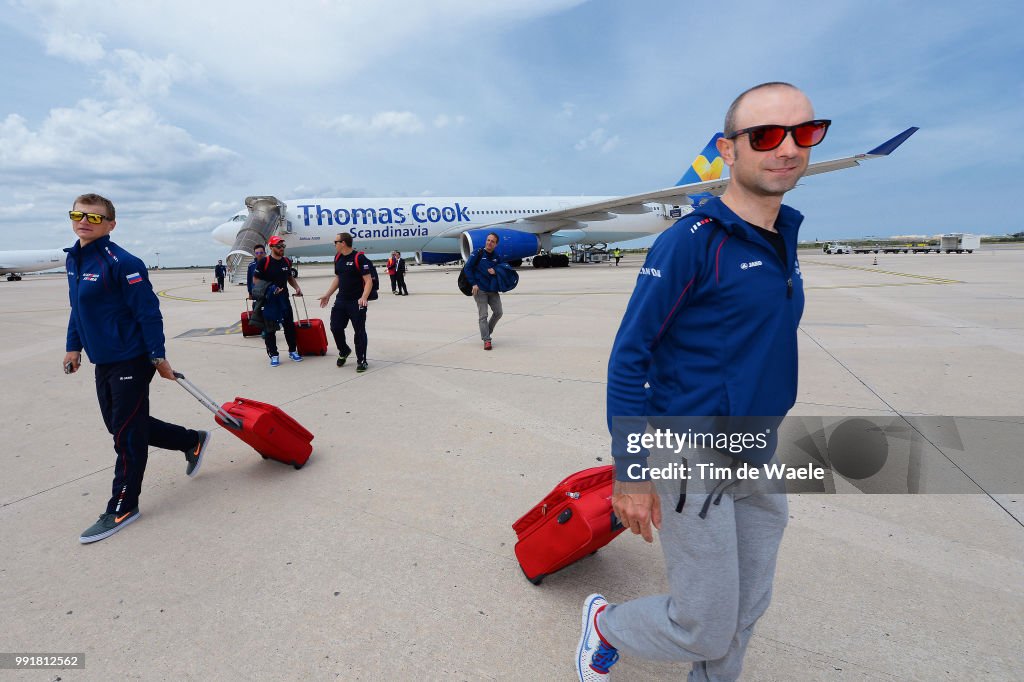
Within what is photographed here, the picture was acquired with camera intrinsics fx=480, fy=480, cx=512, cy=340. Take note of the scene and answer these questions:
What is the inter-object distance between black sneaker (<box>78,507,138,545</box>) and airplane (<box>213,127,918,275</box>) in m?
16.6

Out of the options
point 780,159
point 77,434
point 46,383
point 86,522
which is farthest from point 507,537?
point 46,383

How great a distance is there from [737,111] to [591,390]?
3689mm

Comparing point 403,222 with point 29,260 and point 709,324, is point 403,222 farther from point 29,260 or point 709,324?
point 29,260

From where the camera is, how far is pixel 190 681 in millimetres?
1746

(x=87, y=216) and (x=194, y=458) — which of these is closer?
(x=87, y=216)

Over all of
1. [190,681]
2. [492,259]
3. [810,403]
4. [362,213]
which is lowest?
[190,681]

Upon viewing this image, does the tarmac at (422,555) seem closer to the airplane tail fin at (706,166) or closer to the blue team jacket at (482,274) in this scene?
the blue team jacket at (482,274)

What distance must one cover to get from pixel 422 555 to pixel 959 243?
63.0 metres

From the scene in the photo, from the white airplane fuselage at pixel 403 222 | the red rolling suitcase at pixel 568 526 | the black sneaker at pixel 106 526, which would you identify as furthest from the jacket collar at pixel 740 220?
the white airplane fuselage at pixel 403 222

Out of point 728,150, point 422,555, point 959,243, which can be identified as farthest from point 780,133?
point 959,243

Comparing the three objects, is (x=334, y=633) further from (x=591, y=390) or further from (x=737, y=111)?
(x=591, y=390)

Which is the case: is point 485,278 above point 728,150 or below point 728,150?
below

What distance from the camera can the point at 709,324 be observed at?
134 cm

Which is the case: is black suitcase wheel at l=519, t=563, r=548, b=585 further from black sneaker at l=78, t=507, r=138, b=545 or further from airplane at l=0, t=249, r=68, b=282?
airplane at l=0, t=249, r=68, b=282
